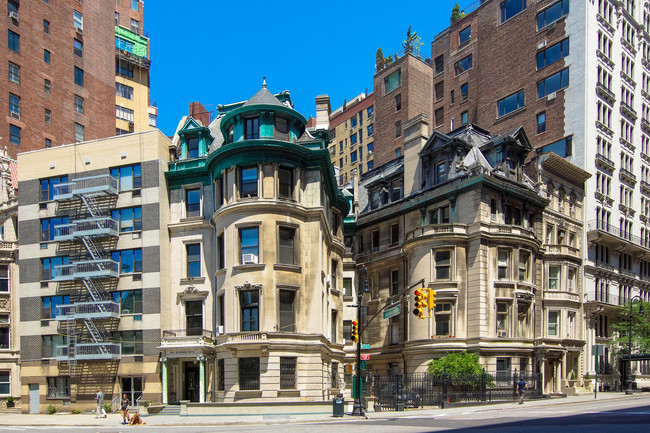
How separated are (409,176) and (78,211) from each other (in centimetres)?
2491

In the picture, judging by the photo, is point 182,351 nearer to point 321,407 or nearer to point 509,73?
point 321,407

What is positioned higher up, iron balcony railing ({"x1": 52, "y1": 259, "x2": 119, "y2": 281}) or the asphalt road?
iron balcony railing ({"x1": 52, "y1": 259, "x2": 119, "y2": 281})

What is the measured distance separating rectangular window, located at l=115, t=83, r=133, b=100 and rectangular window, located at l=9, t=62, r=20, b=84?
1772cm

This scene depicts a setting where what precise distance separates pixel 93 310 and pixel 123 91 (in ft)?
146

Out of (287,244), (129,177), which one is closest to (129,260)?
(129,177)

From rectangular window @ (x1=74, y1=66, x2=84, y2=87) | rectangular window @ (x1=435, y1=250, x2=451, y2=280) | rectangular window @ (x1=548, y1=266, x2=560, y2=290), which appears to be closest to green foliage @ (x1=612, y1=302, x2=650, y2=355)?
rectangular window @ (x1=548, y1=266, x2=560, y2=290)

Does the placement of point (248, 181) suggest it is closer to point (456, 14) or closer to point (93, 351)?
point (93, 351)

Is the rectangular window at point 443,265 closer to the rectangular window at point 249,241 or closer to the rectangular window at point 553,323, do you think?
the rectangular window at point 553,323

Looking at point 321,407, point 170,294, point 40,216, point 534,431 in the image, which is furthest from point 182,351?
point 534,431

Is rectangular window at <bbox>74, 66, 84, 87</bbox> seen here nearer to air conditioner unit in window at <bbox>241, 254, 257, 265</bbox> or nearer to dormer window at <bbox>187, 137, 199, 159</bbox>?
dormer window at <bbox>187, 137, 199, 159</bbox>

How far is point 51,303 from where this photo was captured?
4506 cm

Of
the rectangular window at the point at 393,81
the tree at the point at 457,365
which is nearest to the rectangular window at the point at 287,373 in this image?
the tree at the point at 457,365

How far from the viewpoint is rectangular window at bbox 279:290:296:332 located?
3841 centimetres

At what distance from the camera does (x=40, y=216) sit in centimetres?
4600
